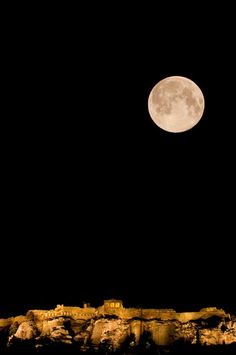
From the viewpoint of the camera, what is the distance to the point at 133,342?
119ft

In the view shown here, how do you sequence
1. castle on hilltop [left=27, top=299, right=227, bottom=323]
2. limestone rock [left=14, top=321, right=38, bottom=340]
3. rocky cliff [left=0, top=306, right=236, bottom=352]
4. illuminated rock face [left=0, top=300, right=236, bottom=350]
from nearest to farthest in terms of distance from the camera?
rocky cliff [left=0, top=306, right=236, bottom=352] → illuminated rock face [left=0, top=300, right=236, bottom=350] → limestone rock [left=14, top=321, right=38, bottom=340] → castle on hilltop [left=27, top=299, right=227, bottom=323]

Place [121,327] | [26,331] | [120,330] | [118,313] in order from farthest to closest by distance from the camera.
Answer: [118,313], [26,331], [121,327], [120,330]

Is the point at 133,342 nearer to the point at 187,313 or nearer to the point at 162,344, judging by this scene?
the point at 162,344

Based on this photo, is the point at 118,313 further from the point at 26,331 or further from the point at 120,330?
the point at 26,331

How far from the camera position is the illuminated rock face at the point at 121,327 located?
3609 cm

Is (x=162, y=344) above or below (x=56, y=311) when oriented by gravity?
below

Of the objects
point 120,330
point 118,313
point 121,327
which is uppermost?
point 118,313

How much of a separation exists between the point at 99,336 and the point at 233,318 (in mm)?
10560

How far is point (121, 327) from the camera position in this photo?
37188mm

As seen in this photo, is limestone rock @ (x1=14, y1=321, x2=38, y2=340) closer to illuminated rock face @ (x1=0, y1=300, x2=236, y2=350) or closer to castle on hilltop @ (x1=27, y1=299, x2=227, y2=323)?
illuminated rock face @ (x1=0, y1=300, x2=236, y2=350)

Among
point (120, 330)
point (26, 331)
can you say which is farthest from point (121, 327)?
point (26, 331)

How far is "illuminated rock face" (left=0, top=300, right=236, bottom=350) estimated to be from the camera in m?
36.1

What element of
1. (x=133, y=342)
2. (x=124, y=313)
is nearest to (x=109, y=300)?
(x=124, y=313)

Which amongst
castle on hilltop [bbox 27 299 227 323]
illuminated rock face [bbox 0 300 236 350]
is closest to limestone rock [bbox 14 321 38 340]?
illuminated rock face [bbox 0 300 236 350]
